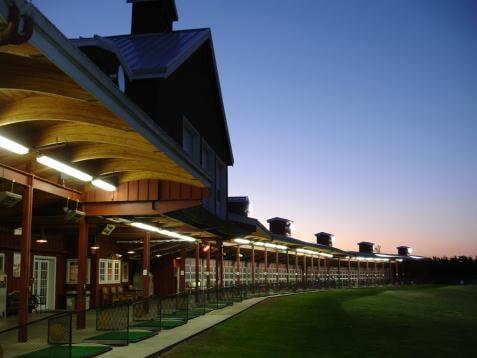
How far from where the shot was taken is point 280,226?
60969 millimetres

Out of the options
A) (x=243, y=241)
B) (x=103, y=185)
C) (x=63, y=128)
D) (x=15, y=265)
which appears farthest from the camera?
(x=243, y=241)

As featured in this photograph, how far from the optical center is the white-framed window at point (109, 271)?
27906 mm

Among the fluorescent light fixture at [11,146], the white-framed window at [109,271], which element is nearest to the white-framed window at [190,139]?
the white-framed window at [109,271]

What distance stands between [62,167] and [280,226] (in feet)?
161

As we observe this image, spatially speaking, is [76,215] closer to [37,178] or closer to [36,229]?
[37,178]

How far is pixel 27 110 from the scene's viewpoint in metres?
9.68

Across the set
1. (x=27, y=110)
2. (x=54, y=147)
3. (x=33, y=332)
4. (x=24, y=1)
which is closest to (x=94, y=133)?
(x=54, y=147)

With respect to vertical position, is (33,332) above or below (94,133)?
below

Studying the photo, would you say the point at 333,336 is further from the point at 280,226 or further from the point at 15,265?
the point at 280,226

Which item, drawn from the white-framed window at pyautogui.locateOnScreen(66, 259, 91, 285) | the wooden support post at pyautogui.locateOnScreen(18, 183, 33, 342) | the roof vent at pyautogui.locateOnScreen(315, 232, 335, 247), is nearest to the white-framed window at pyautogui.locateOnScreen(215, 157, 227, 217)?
the white-framed window at pyautogui.locateOnScreen(66, 259, 91, 285)

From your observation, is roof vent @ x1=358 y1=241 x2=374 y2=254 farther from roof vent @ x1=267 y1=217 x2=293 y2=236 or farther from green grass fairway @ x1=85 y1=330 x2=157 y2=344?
green grass fairway @ x1=85 y1=330 x2=157 y2=344

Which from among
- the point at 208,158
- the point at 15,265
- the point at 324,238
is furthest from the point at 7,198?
the point at 324,238

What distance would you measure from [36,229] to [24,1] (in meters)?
18.4

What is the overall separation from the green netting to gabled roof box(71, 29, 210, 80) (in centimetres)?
1135
